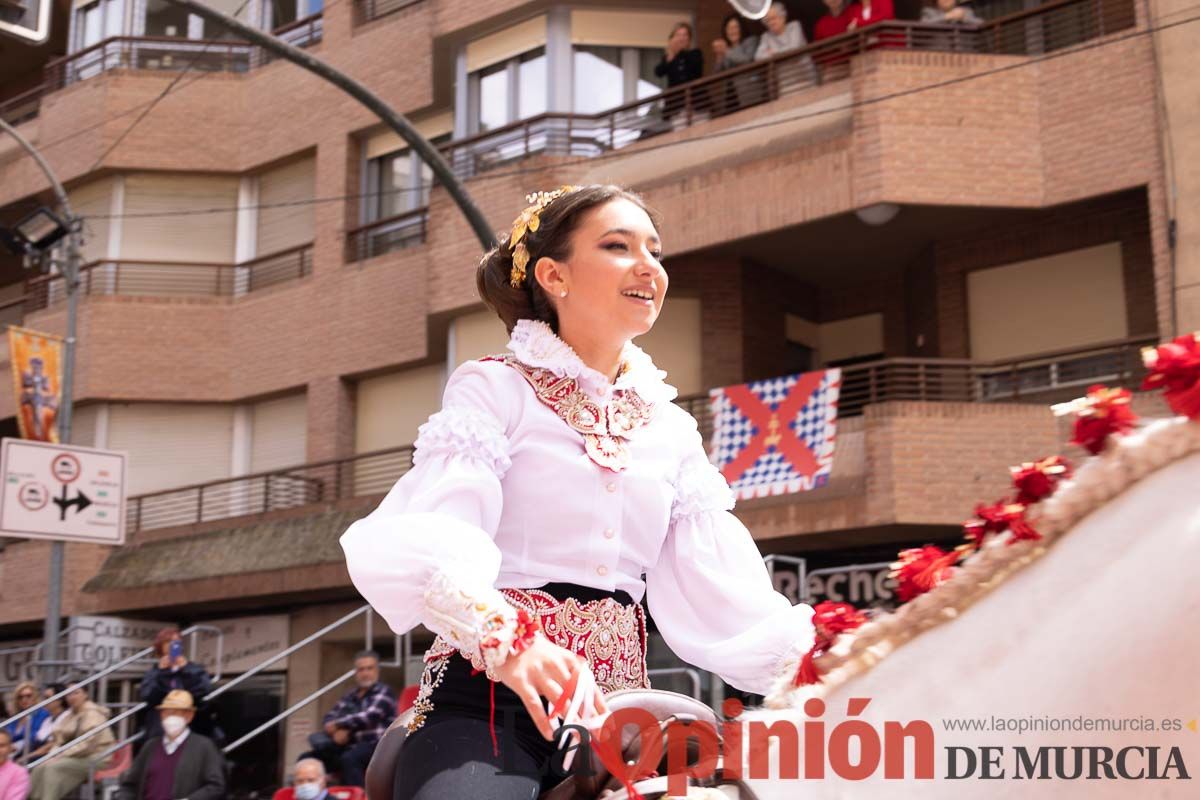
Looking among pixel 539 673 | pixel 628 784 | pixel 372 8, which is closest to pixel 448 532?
pixel 539 673

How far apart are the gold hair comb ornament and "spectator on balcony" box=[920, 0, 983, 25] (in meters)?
15.9

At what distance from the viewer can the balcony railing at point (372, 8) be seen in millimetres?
25370

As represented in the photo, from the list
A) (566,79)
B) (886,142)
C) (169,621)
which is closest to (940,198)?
(886,142)

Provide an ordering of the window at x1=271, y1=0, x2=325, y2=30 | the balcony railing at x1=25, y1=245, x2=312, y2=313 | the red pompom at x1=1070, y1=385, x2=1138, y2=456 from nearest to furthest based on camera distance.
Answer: the red pompom at x1=1070, y1=385, x2=1138, y2=456
the balcony railing at x1=25, y1=245, x2=312, y2=313
the window at x1=271, y1=0, x2=325, y2=30

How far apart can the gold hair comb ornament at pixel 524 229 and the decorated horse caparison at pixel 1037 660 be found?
1269mm

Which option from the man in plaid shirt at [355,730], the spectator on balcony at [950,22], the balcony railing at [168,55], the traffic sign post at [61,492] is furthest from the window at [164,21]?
the man in plaid shirt at [355,730]

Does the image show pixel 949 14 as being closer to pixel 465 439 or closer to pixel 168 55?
pixel 168 55

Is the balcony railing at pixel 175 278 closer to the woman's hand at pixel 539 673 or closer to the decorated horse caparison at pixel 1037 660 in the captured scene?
the woman's hand at pixel 539 673

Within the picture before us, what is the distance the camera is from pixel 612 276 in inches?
124

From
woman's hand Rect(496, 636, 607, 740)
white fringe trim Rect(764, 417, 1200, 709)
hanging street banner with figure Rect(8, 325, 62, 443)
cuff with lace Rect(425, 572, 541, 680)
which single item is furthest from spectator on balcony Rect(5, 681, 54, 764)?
white fringe trim Rect(764, 417, 1200, 709)

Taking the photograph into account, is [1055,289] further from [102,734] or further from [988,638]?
[988,638]

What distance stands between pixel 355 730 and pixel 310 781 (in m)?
0.45

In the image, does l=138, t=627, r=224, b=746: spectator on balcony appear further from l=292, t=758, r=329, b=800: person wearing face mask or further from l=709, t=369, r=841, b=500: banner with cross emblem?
l=709, t=369, r=841, b=500: banner with cross emblem

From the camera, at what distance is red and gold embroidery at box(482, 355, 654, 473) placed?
309cm
